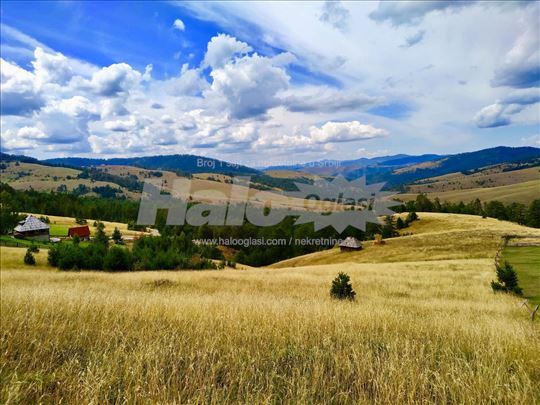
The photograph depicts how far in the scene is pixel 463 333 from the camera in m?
6.30

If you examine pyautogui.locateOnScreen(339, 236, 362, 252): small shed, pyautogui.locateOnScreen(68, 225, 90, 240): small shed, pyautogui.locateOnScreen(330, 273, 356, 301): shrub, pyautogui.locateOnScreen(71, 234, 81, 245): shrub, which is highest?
pyautogui.locateOnScreen(339, 236, 362, 252): small shed

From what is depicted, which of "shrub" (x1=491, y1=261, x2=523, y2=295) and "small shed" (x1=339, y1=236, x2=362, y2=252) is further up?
"shrub" (x1=491, y1=261, x2=523, y2=295)

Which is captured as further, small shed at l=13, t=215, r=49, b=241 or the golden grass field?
small shed at l=13, t=215, r=49, b=241

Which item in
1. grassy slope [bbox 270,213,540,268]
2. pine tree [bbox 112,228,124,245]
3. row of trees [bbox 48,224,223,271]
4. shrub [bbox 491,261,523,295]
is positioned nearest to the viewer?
shrub [bbox 491,261,523,295]

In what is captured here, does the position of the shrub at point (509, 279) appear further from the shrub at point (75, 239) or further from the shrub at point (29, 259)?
the shrub at point (75, 239)

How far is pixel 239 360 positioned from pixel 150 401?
1.43 m

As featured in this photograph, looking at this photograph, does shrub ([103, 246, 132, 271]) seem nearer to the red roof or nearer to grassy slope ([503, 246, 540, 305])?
the red roof

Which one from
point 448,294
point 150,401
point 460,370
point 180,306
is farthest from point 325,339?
point 448,294

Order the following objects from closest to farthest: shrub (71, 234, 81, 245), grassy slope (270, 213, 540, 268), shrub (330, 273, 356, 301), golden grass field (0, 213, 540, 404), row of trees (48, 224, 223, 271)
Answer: golden grass field (0, 213, 540, 404), shrub (330, 273, 356, 301), grassy slope (270, 213, 540, 268), row of trees (48, 224, 223, 271), shrub (71, 234, 81, 245)

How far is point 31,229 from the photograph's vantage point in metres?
53.6

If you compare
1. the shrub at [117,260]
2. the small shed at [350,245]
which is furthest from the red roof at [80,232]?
the small shed at [350,245]

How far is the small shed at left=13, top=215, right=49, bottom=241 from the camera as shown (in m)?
52.2

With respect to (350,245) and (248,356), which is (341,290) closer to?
(248,356)

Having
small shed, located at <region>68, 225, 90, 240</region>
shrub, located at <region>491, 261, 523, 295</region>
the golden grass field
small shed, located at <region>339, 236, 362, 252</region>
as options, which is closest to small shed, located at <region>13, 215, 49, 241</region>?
small shed, located at <region>68, 225, 90, 240</region>
